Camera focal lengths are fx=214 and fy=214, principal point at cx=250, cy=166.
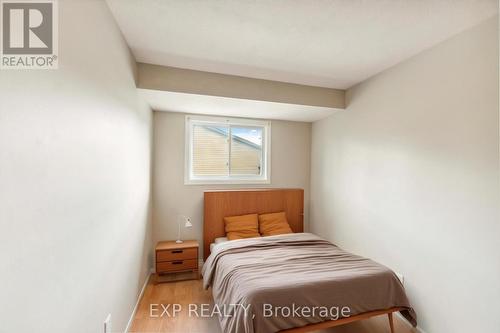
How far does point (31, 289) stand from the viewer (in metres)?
0.75

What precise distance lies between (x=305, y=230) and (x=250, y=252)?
1.76 m

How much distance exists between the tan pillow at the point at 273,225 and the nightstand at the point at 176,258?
99cm

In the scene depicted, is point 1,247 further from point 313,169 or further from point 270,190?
point 313,169

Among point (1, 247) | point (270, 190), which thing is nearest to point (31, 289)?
point (1, 247)

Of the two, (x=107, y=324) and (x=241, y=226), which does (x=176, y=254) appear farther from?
(x=107, y=324)

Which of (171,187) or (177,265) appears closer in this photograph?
(177,265)

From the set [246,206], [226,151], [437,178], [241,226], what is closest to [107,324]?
[241,226]

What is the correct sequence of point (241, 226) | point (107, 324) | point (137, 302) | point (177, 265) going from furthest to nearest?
point (241, 226)
point (177, 265)
point (137, 302)
point (107, 324)

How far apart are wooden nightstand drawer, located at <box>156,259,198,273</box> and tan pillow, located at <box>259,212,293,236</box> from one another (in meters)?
1.03

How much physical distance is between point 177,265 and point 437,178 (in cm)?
292

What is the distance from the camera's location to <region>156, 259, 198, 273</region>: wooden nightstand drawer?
267 cm
